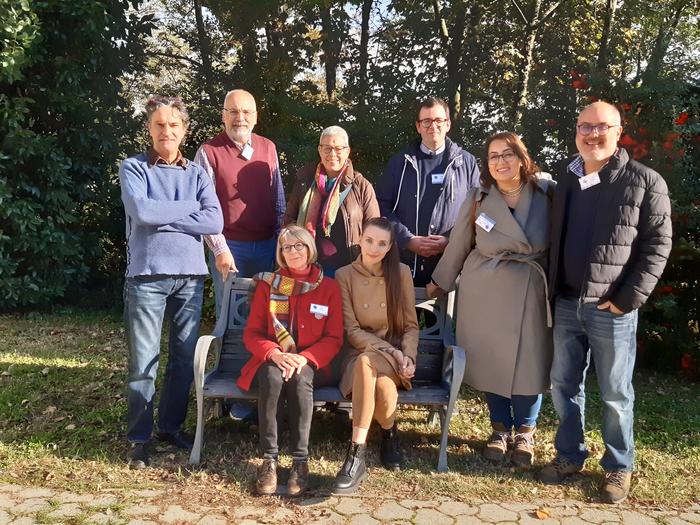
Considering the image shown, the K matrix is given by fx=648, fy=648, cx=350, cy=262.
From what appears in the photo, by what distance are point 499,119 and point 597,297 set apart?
5974 mm

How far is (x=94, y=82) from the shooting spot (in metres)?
8.48

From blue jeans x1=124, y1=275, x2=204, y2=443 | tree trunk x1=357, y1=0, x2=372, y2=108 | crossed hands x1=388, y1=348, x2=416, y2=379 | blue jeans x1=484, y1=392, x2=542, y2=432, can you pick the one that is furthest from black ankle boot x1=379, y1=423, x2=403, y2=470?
tree trunk x1=357, y1=0, x2=372, y2=108

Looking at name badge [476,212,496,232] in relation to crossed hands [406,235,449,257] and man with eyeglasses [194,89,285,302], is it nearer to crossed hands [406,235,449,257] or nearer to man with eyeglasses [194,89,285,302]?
crossed hands [406,235,449,257]

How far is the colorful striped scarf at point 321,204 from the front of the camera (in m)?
4.28

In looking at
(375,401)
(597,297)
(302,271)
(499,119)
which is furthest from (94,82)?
(597,297)

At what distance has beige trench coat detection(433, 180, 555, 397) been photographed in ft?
12.5

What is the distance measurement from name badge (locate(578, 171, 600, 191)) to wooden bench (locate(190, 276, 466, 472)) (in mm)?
1199

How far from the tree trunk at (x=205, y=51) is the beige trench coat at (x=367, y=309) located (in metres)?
5.84

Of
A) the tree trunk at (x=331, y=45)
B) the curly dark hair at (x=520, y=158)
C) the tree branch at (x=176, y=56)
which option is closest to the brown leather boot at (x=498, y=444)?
the curly dark hair at (x=520, y=158)

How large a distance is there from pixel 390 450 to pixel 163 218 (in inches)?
76.4

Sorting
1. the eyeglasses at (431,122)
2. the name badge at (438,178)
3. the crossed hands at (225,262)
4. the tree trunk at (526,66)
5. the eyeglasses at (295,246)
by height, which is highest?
the tree trunk at (526,66)

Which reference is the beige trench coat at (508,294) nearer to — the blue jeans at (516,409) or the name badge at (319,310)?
the blue jeans at (516,409)

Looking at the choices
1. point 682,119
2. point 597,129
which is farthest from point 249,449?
point 682,119

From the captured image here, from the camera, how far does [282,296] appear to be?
12.8ft
